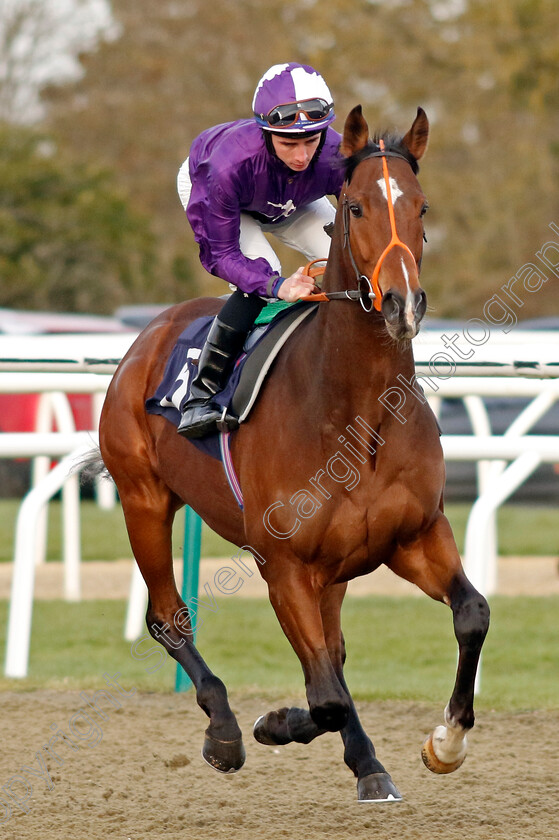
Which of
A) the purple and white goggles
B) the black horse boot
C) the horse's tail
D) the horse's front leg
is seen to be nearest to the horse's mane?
the purple and white goggles

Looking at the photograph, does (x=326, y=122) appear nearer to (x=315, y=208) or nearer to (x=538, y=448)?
(x=315, y=208)

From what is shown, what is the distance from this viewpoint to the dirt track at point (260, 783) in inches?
157

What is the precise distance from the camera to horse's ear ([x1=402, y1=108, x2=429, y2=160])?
12.2 ft

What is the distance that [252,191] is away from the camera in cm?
429

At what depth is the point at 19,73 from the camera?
1145 inches

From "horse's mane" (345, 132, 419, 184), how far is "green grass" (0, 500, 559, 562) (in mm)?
5732

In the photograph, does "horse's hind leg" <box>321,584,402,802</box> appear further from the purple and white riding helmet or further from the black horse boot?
the purple and white riding helmet

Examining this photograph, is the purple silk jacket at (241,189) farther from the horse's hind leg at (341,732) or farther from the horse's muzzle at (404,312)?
the horse's hind leg at (341,732)

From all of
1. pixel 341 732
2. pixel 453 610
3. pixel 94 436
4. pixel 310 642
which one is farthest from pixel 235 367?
pixel 94 436

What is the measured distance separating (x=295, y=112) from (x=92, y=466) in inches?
84.5

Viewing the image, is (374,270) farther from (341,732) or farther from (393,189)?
(341,732)

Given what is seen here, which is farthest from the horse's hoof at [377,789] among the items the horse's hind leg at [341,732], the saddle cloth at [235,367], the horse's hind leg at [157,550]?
the saddle cloth at [235,367]

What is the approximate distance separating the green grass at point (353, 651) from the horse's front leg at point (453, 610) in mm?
1780

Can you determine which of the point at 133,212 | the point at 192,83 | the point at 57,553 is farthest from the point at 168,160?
the point at 57,553
